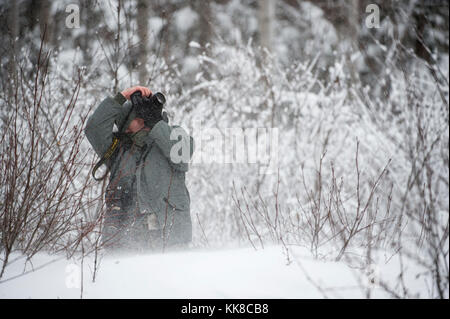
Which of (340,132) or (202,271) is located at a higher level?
(340,132)

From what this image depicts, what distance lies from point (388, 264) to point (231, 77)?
4.17 metres

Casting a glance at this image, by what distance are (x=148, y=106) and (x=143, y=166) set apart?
0.40m

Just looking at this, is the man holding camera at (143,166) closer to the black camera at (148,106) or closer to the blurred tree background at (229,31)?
the black camera at (148,106)

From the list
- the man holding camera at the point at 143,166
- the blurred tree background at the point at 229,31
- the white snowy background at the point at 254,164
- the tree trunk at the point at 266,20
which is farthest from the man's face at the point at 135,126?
the tree trunk at the point at 266,20

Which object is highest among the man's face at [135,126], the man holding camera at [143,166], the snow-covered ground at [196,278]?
the man's face at [135,126]

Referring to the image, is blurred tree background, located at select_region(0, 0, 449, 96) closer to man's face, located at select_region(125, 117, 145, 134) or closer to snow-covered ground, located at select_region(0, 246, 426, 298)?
man's face, located at select_region(125, 117, 145, 134)

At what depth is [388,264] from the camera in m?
1.45

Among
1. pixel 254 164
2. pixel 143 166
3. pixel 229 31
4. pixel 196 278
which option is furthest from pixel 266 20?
pixel 196 278

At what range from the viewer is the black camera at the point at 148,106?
2111mm

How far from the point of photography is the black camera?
211 cm

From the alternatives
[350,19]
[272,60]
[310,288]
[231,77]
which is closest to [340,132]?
[272,60]

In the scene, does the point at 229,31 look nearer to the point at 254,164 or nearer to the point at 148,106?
the point at 254,164

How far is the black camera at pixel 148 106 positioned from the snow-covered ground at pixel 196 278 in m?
0.95

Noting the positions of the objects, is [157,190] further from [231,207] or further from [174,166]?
[231,207]
